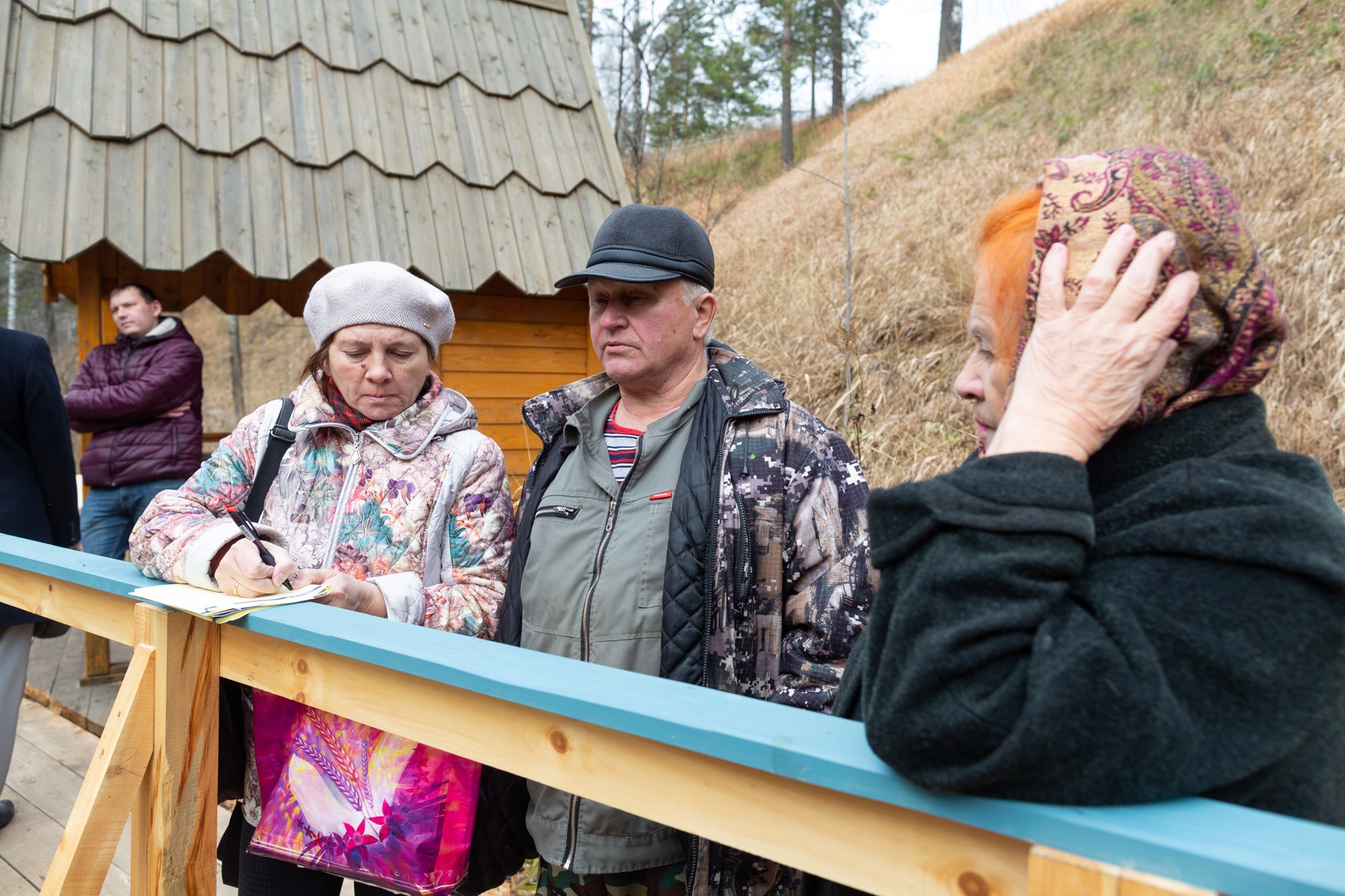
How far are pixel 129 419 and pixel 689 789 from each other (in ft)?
13.9

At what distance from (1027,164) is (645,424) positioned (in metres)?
9.36

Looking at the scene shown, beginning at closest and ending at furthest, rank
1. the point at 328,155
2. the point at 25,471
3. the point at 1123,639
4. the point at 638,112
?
the point at 1123,639 → the point at 25,471 → the point at 328,155 → the point at 638,112

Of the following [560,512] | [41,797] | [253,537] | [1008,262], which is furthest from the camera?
[41,797]

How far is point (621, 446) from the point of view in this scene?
6.44ft

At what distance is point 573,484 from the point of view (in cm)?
191

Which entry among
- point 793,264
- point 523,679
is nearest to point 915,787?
point 523,679

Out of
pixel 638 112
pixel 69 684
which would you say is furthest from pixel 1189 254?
pixel 638 112

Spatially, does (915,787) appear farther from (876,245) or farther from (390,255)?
(876,245)

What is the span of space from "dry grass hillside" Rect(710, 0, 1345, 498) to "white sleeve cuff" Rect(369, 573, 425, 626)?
3.67m

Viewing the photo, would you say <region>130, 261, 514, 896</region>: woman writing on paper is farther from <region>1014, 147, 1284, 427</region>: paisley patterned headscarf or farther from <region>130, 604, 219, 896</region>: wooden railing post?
<region>1014, 147, 1284, 427</region>: paisley patterned headscarf

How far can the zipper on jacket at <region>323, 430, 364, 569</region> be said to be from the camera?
75.5 inches

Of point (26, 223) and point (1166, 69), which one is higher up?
point (1166, 69)

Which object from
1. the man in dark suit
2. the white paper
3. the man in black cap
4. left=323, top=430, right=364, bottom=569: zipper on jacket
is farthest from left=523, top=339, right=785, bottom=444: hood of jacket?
the man in dark suit

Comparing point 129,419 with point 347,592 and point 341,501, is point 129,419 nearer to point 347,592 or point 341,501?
point 341,501
